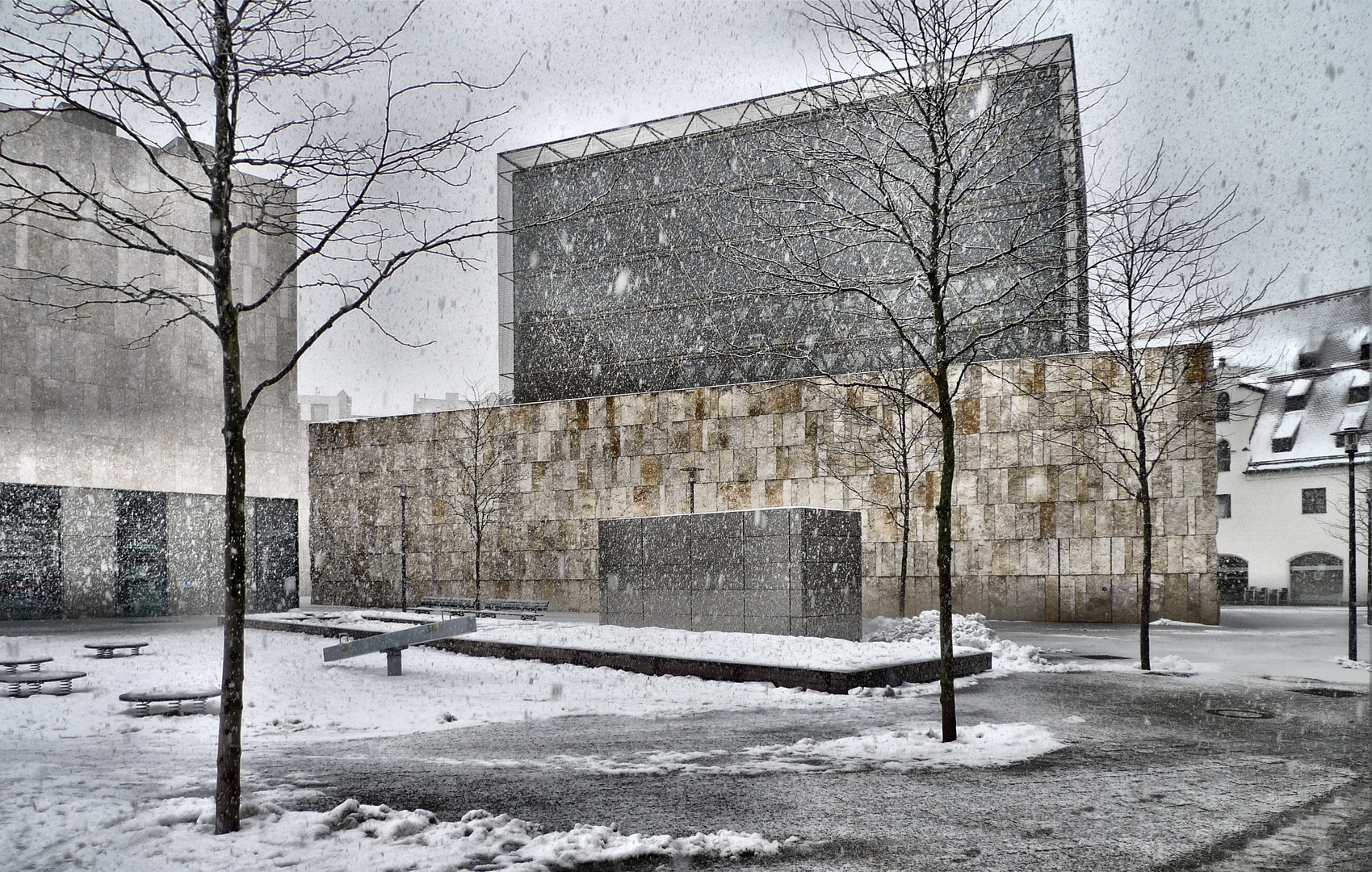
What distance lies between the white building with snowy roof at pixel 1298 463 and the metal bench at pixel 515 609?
108 feet

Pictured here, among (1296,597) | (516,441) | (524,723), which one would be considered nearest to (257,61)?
(524,723)

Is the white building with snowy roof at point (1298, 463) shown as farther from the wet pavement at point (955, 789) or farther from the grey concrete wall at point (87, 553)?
the grey concrete wall at point (87, 553)

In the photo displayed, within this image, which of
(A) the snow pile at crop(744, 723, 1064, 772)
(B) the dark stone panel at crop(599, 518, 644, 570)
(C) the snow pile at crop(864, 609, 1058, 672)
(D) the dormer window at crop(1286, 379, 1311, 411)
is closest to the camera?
(A) the snow pile at crop(744, 723, 1064, 772)

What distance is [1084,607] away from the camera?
29.7m

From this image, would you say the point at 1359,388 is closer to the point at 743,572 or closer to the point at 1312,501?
the point at 1312,501

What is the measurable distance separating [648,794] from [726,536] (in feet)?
40.3

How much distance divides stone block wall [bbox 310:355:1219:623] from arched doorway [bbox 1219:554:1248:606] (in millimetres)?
24555

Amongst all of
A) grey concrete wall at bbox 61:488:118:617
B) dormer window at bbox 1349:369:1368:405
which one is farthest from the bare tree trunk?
dormer window at bbox 1349:369:1368:405

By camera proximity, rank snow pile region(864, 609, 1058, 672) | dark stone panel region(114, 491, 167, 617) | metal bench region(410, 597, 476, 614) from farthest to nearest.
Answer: dark stone panel region(114, 491, 167, 617) → metal bench region(410, 597, 476, 614) → snow pile region(864, 609, 1058, 672)

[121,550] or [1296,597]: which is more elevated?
[121,550]

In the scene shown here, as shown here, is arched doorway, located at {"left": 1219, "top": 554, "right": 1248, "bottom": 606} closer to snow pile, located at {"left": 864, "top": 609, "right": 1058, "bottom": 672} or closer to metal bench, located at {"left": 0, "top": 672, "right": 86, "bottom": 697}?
snow pile, located at {"left": 864, "top": 609, "right": 1058, "bottom": 672}

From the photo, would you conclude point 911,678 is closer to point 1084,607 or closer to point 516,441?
point 1084,607

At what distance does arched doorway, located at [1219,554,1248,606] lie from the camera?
49.7 metres

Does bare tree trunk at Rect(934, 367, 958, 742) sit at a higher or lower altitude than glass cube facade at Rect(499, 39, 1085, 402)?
lower
